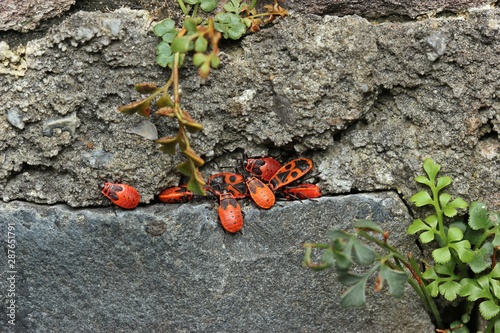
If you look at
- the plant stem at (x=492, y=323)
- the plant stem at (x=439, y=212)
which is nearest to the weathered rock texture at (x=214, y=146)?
the plant stem at (x=439, y=212)

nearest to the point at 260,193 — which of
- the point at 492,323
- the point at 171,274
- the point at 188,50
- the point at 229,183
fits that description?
the point at 229,183

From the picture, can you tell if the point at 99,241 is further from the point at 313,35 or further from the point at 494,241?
the point at 494,241

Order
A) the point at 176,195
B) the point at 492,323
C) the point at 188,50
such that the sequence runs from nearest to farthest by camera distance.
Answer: the point at 188,50, the point at 492,323, the point at 176,195

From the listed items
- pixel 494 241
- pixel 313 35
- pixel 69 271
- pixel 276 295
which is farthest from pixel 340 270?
pixel 69 271

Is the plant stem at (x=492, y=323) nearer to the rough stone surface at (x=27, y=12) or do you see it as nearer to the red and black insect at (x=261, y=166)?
the red and black insect at (x=261, y=166)

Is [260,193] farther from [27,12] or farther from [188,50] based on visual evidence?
[27,12]

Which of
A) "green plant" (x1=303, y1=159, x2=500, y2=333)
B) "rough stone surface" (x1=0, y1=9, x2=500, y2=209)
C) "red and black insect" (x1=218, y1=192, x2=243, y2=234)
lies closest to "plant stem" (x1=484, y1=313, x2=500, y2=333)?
"green plant" (x1=303, y1=159, x2=500, y2=333)
